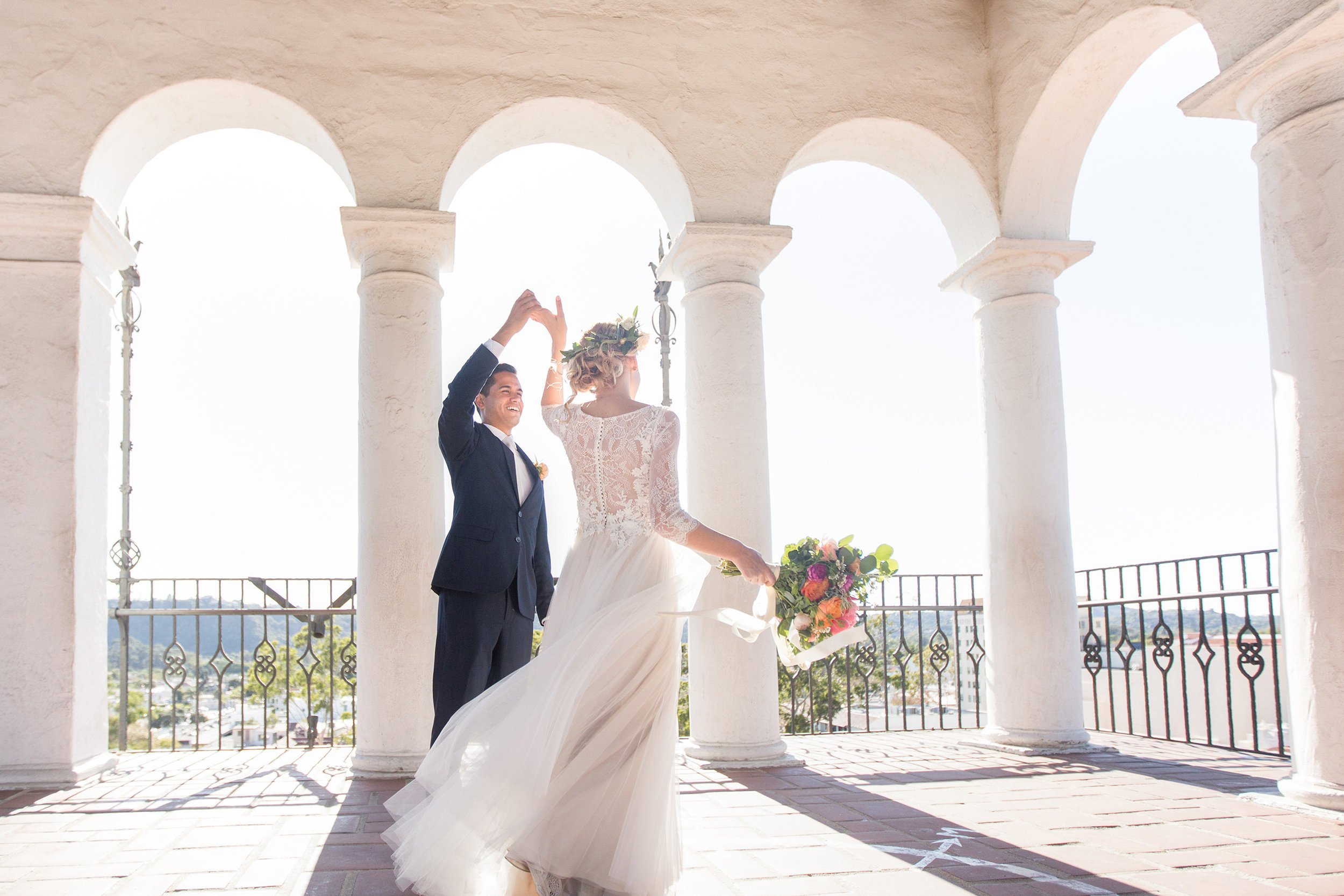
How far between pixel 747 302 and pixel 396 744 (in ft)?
11.7

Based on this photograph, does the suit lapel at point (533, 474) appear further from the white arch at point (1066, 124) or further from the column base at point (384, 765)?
the white arch at point (1066, 124)

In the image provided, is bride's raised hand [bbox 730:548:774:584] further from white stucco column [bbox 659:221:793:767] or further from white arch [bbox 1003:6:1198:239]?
white arch [bbox 1003:6:1198:239]

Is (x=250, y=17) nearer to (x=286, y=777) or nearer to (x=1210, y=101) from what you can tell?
(x=286, y=777)

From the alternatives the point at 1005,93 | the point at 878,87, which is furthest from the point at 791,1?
the point at 1005,93

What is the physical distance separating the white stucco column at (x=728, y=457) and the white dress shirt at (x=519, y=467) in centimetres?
213

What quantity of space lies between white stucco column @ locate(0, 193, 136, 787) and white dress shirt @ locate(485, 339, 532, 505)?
309cm

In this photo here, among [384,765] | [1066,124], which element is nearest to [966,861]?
[384,765]

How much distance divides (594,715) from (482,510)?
137 cm

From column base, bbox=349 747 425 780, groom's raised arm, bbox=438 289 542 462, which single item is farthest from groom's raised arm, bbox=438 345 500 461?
column base, bbox=349 747 425 780

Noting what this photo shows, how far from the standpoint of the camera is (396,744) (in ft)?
20.8

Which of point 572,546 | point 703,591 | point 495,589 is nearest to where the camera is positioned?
point 572,546

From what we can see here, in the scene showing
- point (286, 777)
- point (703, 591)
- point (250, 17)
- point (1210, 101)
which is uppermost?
point (250, 17)

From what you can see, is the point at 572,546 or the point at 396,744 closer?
the point at 572,546

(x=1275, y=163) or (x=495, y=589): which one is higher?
(x=1275, y=163)
